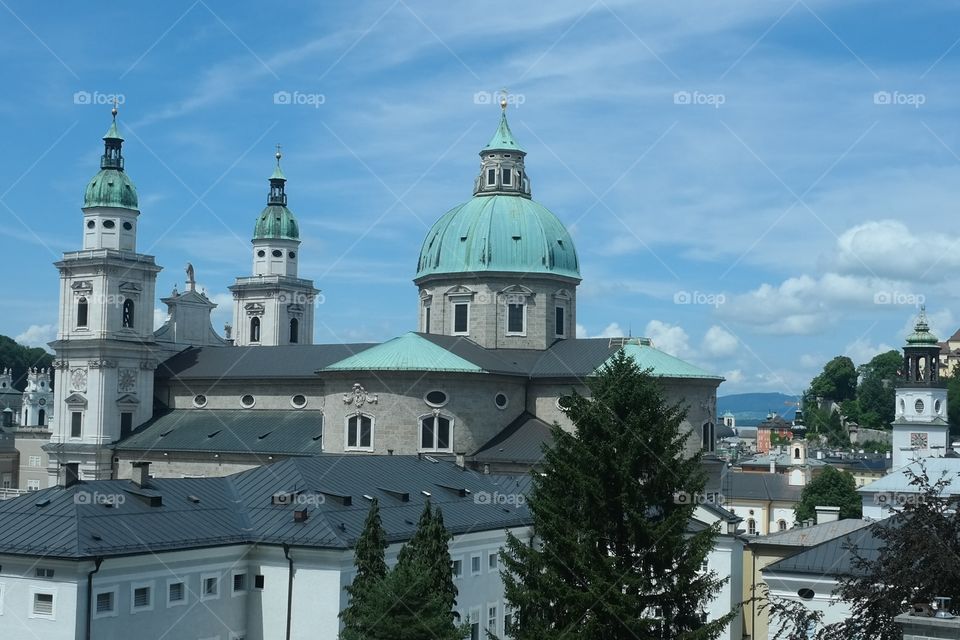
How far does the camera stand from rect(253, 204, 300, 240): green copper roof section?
3597 inches

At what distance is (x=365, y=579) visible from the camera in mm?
28078

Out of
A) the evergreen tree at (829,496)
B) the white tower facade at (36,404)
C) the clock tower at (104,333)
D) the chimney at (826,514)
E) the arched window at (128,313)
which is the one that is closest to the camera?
the chimney at (826,514)

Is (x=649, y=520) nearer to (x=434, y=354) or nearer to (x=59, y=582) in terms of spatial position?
(x=59, y=582)

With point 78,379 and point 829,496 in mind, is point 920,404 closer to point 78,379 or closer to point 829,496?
point 829,496

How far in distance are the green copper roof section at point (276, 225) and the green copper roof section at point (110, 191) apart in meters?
19.7

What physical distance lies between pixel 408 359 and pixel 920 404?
52.1 metres

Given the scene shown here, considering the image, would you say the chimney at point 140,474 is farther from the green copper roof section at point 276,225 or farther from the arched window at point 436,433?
the green copper roof section at point 276,225

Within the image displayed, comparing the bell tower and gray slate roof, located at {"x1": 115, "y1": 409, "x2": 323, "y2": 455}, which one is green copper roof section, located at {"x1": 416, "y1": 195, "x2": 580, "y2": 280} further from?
the bell tower

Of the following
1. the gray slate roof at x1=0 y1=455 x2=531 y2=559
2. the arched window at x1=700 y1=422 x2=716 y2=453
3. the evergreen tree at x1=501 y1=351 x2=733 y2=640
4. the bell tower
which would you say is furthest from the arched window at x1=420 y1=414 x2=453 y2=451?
the bell tower

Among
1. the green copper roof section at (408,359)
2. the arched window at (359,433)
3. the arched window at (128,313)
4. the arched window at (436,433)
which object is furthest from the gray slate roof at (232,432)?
the arched window at (436,433)

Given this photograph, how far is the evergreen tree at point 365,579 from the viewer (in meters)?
26.9

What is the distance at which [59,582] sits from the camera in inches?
1075

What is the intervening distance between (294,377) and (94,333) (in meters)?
13.6

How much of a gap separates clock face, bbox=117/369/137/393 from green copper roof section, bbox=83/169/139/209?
9.77 m
